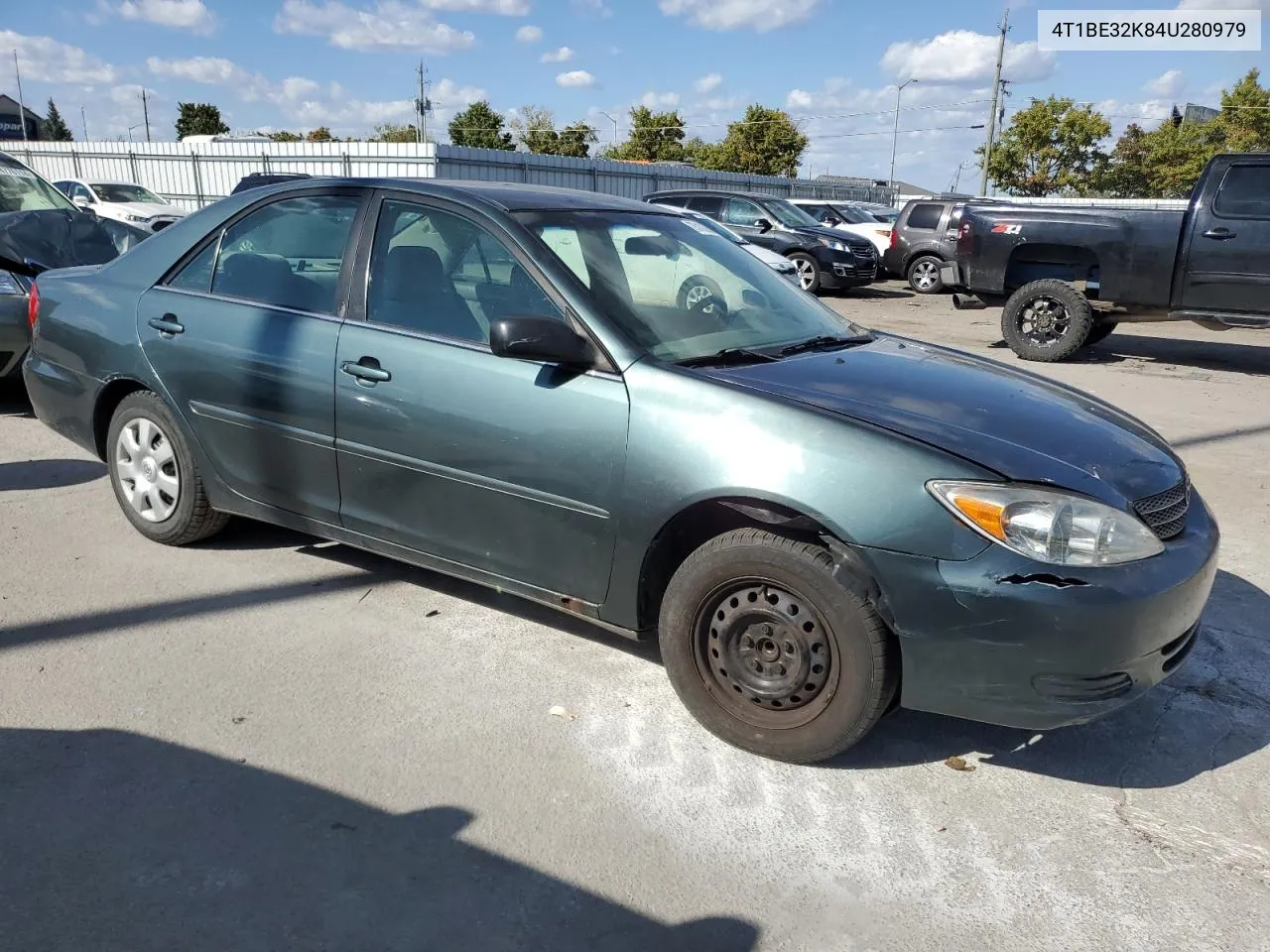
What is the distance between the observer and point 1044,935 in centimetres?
237

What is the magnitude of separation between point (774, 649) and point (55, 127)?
362ft

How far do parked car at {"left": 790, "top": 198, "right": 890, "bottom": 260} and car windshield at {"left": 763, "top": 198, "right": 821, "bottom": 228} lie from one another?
307 centimetres

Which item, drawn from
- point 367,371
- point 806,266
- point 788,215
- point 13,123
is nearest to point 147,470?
point 367,371

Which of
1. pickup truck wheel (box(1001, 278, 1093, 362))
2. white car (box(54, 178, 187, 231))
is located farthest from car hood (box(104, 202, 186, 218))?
pickup truck wheel (box(1001, 278, 1093, 362))

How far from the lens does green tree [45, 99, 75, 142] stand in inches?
3467

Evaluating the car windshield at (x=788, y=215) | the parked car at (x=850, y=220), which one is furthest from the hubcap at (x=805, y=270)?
the parked car at (x=850, y=220)

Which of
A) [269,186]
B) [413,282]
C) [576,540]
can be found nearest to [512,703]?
[576,540]

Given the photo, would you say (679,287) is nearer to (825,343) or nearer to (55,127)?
(825,343)

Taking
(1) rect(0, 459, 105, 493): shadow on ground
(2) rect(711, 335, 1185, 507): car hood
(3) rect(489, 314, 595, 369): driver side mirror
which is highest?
(3) rect(489, 314, 595, 369): driver side mirror

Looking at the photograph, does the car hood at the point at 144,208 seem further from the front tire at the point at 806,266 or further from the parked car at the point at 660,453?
the parked car at the point at 660,453

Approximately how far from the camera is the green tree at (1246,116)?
136 feet

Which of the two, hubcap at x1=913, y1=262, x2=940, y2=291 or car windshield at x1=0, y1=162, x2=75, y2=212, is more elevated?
car windshield at x1=0, y1=162, x2=75, y2=212

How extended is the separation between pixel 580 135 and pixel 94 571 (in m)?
70.0

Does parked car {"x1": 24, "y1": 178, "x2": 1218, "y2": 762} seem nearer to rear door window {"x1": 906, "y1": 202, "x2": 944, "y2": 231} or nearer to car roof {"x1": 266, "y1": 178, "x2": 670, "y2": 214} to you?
car roof {"x1": 266, "y1": 178, "x2": 670, "y2": 214}
